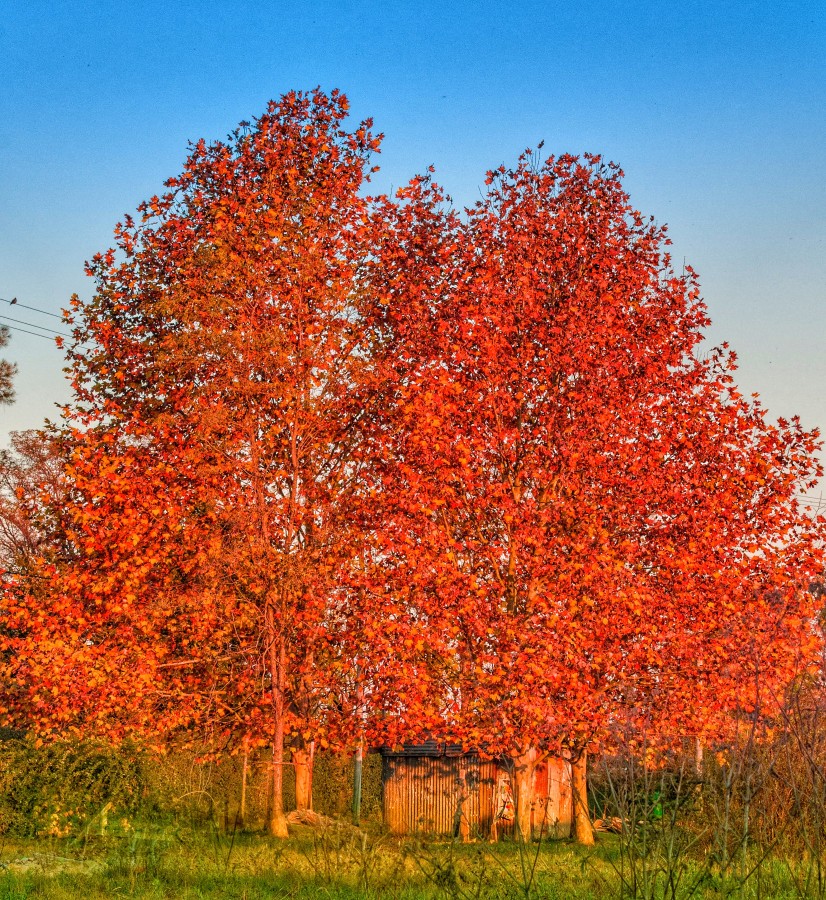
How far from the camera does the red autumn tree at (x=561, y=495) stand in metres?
17.8

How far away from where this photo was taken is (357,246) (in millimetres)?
20531

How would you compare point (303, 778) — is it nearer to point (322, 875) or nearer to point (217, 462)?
point (217, 462)

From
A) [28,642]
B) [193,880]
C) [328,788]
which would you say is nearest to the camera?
[193,880]

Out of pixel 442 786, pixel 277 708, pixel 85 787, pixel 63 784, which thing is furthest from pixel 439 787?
pixel 63 784

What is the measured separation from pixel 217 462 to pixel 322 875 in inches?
367

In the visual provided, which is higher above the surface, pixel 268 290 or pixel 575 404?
pixel 268 290

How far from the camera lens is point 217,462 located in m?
19.1

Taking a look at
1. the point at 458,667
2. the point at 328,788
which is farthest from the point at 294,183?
the point at 328,788

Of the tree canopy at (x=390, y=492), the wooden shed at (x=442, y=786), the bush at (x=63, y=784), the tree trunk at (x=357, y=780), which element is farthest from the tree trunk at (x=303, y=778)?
the tree trunk at (x=357, y=780)

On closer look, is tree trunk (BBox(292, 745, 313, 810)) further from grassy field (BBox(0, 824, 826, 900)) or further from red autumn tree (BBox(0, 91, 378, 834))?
grassy field (BBox(0, 824, 826, 900))

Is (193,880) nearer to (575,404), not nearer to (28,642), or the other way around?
(28,642)

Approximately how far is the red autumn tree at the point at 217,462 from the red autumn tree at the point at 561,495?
1.45 metres

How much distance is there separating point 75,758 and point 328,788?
38.7 ft

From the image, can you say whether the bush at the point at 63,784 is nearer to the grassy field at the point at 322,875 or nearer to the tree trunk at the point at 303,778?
the tree trunk at the point at 303,778
